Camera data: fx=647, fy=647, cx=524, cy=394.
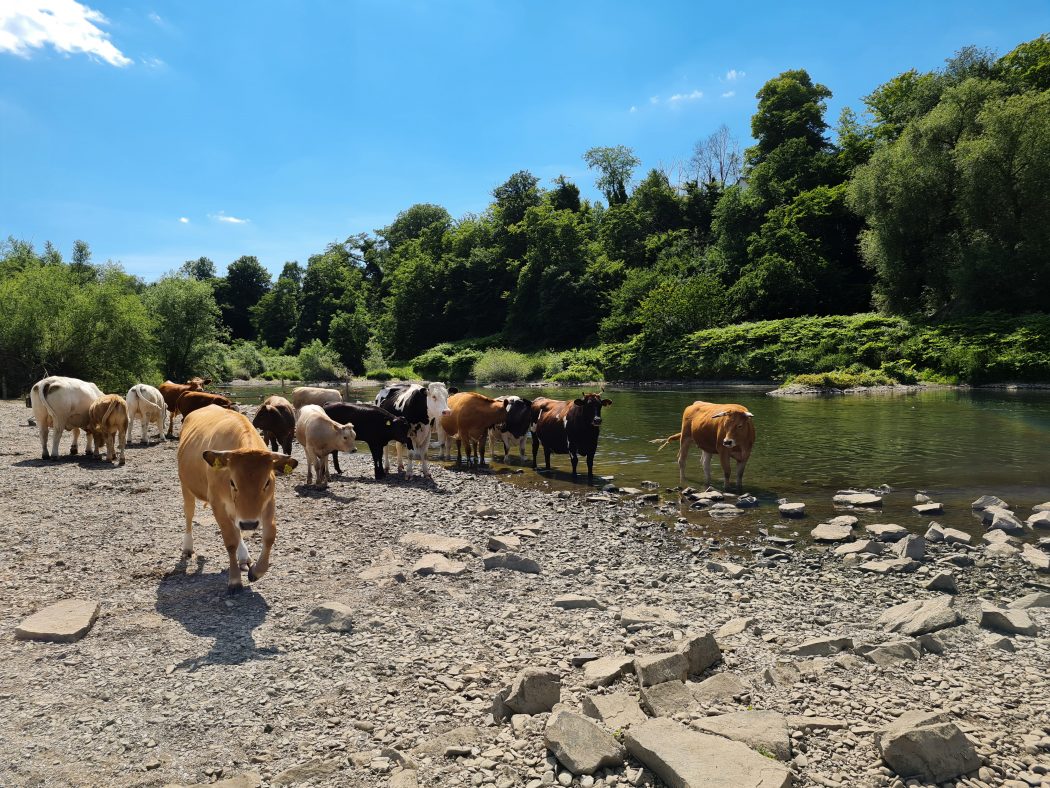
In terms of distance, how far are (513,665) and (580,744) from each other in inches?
59.0

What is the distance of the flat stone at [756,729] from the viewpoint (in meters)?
4.09

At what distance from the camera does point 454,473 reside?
17.3 m

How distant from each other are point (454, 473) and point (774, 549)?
31.3ft

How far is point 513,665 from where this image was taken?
18.1 ft

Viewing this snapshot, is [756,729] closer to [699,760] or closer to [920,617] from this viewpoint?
[699,760]

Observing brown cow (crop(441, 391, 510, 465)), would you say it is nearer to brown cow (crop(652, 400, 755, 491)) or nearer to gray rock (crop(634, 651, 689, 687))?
brown cow (crop(652, 400, 755, 491))

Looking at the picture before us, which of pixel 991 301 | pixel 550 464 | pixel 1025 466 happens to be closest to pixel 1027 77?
pixel 991 301

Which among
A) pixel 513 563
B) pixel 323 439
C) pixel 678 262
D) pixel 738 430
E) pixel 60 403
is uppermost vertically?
pixel 678 262

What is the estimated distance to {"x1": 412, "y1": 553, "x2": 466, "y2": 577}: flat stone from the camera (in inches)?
318

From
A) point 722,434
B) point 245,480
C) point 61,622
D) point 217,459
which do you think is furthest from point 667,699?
point 722,434

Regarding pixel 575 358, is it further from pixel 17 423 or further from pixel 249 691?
pixel 249 691

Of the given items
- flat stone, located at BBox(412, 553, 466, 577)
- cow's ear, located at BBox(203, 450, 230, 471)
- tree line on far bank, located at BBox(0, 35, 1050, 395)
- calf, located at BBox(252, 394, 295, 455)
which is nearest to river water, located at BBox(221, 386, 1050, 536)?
flat stone, located at BBox(412, 553, 466, 577)

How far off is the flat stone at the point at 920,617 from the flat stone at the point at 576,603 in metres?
2.88

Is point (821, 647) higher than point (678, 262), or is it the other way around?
point (678, 262)
